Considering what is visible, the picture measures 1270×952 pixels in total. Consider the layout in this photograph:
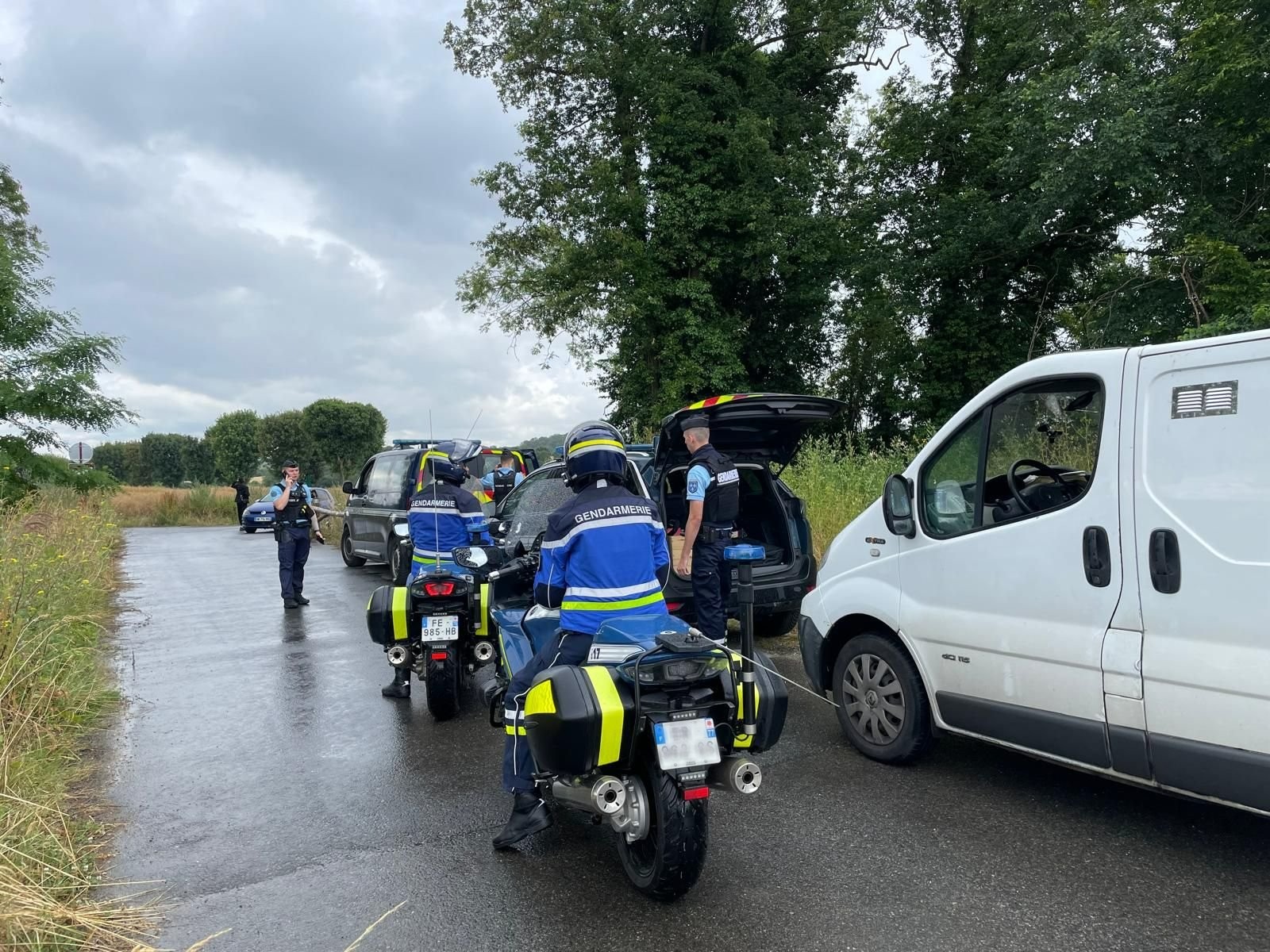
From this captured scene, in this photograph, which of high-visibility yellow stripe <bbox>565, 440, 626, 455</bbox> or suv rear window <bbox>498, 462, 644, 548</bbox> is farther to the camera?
suv rear window <bbox>498, 462, 644, 548</bbox>

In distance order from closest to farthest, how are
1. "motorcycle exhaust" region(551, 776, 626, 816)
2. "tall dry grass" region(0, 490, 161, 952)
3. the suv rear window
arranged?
"tall dry grass" region(0, 490, 161, 952) < "motorcycle exhaust" region(551, 776, 626, 816) < the suv rear window

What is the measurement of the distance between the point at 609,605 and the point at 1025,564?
6.51 ft

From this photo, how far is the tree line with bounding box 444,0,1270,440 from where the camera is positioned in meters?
18.5

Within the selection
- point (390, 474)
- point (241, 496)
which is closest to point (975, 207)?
point (390, 474)

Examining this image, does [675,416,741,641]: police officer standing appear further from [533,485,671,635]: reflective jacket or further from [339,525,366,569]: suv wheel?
[339,525,366,569]: suv wheel

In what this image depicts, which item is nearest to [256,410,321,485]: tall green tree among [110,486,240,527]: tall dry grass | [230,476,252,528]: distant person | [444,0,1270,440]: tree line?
[110,486,240,527]: tall dry grass

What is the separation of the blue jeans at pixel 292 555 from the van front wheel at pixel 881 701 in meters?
7.52

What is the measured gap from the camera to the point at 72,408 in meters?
16.4

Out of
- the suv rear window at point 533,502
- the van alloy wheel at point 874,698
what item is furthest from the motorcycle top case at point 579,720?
the suv rear window at point 533,502

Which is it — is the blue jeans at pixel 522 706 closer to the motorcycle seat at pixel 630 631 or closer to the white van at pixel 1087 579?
the motorcycle seat at pixel 630 631

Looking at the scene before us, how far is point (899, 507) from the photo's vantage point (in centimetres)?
469

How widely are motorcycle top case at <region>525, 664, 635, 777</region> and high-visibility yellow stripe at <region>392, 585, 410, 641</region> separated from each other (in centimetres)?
304

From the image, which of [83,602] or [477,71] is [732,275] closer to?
[477,71]

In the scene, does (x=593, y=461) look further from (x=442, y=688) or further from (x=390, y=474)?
(x=390, y=474)
